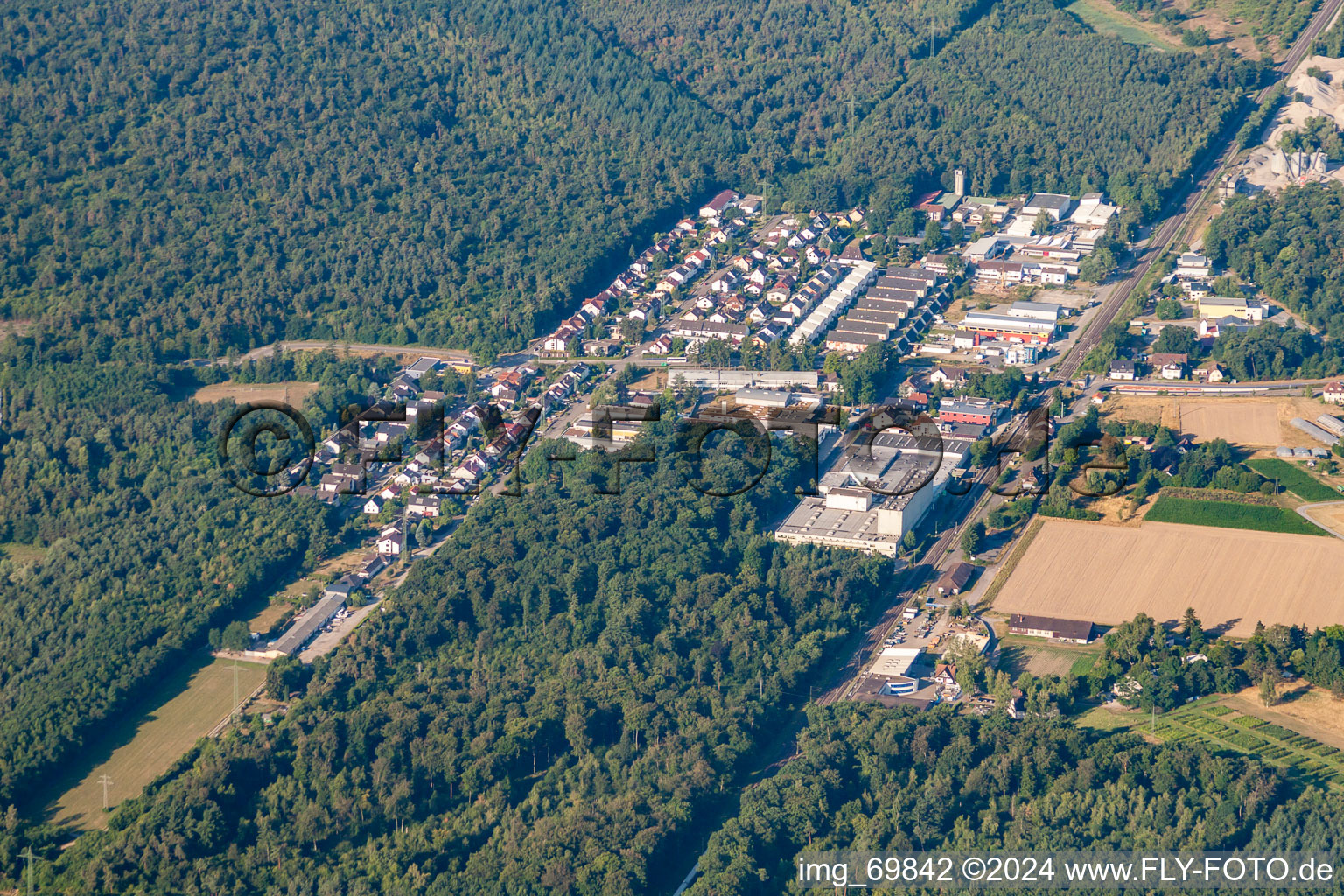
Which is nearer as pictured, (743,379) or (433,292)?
(743,379)

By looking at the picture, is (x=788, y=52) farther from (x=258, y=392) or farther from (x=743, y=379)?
(x=258, y=392)

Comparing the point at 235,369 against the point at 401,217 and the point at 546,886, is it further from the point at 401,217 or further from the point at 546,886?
the point at 546,886

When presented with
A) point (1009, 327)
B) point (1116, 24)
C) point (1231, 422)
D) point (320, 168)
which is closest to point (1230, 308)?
point (1009, 327)

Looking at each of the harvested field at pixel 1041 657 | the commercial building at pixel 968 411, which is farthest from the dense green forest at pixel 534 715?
the commercial building at pixel 968 411

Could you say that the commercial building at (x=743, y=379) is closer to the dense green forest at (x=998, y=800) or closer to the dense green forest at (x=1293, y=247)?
the dense green forest at (x=1293, y=247)

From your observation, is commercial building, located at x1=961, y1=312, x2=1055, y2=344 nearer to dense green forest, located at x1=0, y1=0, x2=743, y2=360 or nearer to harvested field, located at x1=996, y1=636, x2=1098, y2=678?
dense green forest, located at x1=0, y1=0, x2=743, y2=360

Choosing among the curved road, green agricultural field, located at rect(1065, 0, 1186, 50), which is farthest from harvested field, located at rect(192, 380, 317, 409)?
green agricultural field, located at rect(1065, 0, 1186, 50)
